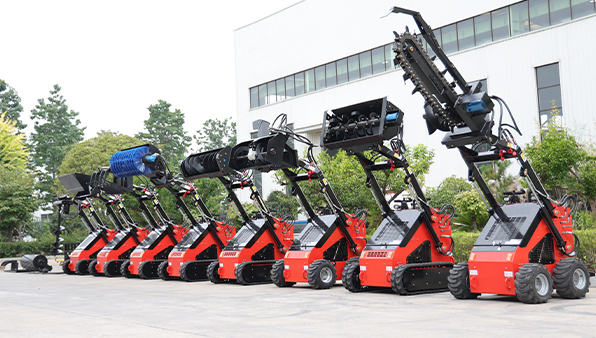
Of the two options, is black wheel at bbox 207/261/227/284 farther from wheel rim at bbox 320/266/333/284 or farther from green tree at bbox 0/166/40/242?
green tree at bbox 0/166/40/242

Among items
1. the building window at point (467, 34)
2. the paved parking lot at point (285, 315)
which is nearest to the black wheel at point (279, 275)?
the paved parking lot at point (285, 315)

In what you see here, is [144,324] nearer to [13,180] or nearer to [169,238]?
[169,238]

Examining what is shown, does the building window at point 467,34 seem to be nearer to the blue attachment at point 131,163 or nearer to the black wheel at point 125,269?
the blue attachment at point 131,163

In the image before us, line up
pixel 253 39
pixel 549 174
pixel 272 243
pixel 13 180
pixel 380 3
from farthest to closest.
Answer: pixel 253 39 → pixel 13 180 → pixel 380 3 → pixel 549 174 → pixel 272 243

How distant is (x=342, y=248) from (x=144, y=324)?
6.66 metres

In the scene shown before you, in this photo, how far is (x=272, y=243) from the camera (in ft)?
55.2

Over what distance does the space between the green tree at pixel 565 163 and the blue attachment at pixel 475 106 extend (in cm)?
975

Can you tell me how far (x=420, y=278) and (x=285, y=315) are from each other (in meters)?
3.75

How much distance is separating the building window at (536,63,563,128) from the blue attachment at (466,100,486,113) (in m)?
19.7

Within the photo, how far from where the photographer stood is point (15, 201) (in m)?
37.9

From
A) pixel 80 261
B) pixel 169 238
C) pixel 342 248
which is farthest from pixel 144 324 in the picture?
pixel 80 261

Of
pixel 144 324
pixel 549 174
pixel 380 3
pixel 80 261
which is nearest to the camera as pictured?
pixel 144 324

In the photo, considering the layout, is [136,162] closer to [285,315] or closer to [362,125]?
[362,125]

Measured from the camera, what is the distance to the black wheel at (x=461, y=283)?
36.2 ft
